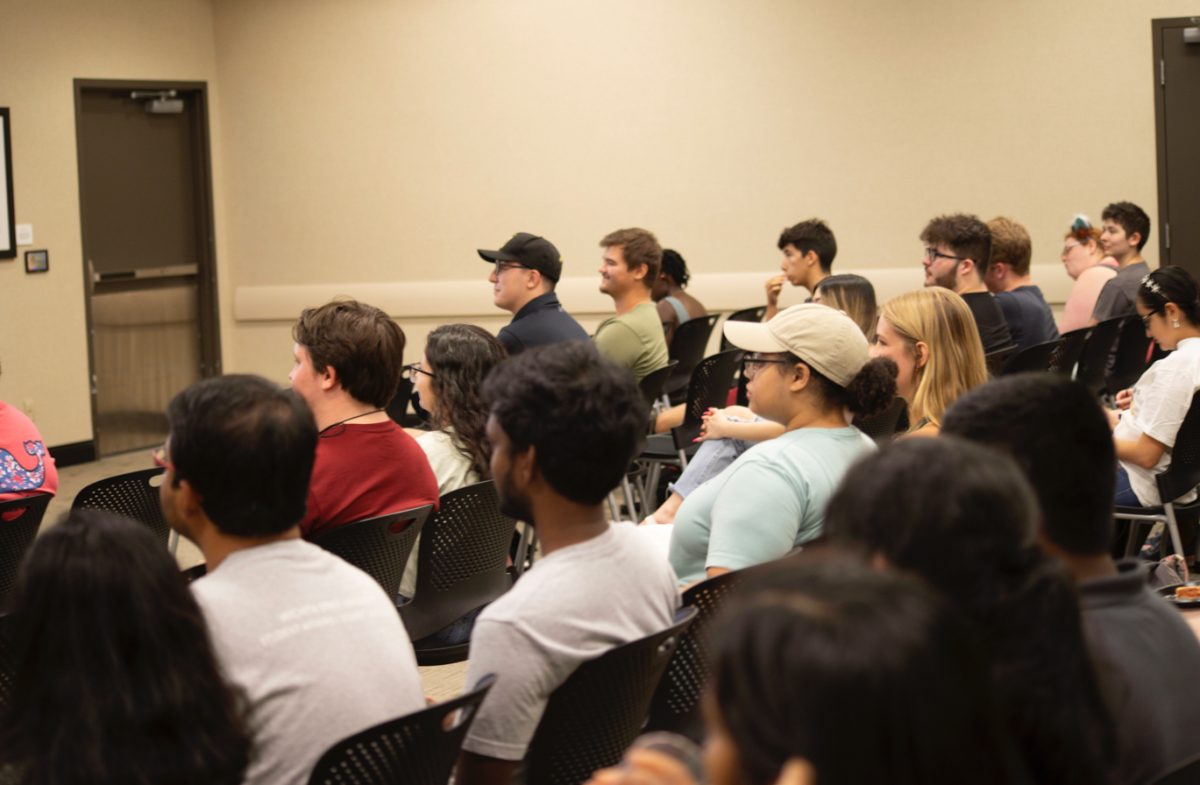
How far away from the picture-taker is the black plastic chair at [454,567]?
10.7 feet

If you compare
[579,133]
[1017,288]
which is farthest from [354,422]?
[579,133]

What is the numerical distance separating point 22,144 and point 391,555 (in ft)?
19.8

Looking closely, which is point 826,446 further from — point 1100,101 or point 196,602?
point 1100,101

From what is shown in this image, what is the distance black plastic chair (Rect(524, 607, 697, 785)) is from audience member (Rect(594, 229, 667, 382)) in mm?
3780

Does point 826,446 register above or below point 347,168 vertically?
below

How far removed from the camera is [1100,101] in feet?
29.0

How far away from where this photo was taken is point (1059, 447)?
68.8 inches

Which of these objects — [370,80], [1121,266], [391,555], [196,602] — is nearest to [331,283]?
[370,80]

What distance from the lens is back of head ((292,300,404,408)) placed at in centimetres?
324

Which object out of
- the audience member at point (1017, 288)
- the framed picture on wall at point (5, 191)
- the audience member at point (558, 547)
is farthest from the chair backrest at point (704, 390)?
the framed picture on wall at point (5, 191)

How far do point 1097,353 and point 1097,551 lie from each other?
190 inches

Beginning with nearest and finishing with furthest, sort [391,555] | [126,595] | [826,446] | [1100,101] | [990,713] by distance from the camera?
[990,713], [126,595], [826,446], [391,555], [1100,101]

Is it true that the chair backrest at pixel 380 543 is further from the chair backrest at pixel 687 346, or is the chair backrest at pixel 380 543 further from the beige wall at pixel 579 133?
the beige wall at pixel 579 133

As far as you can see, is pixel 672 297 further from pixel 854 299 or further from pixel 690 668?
pixel 690 668
